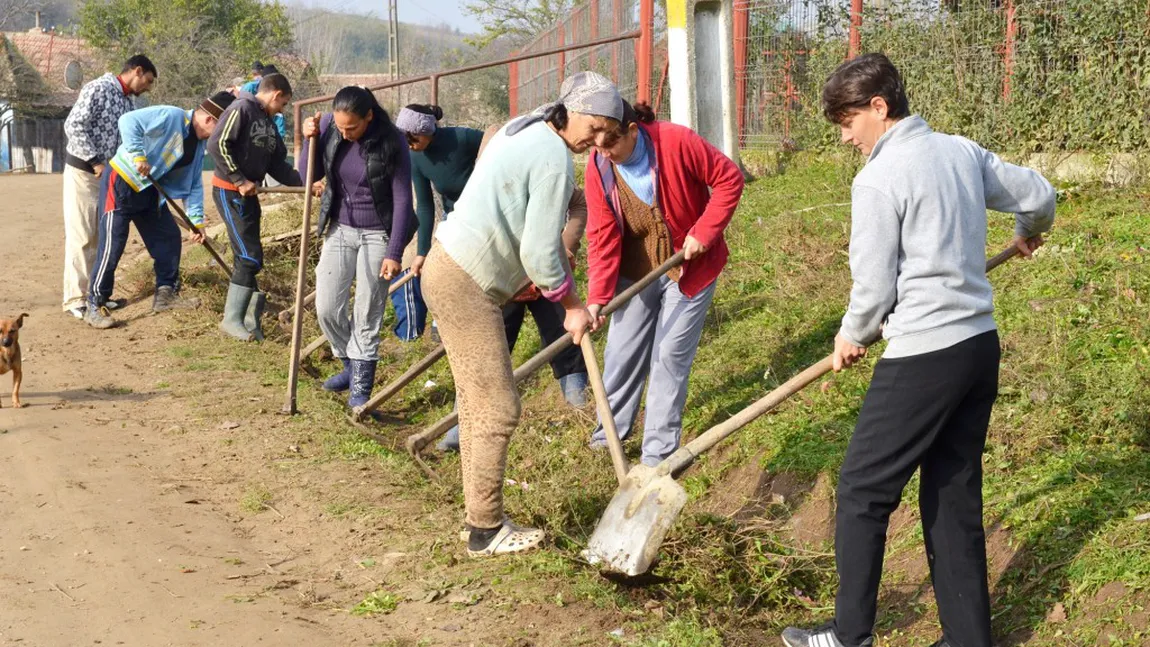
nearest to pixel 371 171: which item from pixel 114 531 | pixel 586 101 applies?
pixel 114 531

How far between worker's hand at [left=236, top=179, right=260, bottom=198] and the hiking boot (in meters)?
2.95

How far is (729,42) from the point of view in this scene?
10547 millimetres

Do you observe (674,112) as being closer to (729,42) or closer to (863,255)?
(729,42)

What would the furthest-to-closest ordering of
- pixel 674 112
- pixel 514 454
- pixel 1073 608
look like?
pixel 674 112 < pixel 514 454 < pixel 1073 608

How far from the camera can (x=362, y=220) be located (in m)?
6.82

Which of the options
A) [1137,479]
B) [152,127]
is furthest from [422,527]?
[152,127]

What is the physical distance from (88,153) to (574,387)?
4631mm

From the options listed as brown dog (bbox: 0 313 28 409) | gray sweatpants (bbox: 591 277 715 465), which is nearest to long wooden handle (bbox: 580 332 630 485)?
gray sweatpants (bbox: 591 277 715 465)

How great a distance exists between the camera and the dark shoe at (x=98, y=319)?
8.91 m

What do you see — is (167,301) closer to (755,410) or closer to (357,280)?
(357,280)

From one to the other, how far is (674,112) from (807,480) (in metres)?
5.83

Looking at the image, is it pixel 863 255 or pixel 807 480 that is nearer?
pixel 863 255

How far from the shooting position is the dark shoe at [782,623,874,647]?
364cm

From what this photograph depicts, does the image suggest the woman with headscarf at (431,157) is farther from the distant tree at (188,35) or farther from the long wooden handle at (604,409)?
the distant tree at (188,35)
